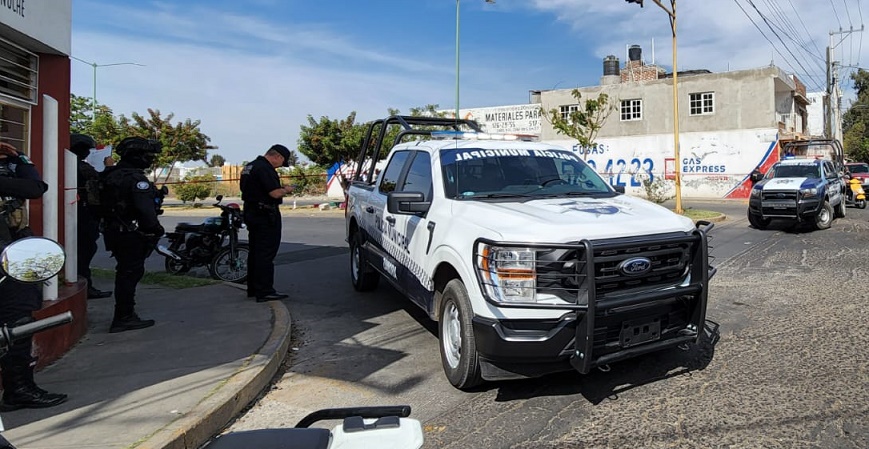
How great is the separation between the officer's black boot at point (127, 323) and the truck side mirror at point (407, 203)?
2.87m

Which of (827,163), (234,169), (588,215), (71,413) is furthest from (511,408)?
(234,169)

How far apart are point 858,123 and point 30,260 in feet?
228

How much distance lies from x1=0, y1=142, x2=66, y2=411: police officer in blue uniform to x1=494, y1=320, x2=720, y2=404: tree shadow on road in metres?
3.05

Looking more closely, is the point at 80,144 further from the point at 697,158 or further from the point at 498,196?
the point at 697,158

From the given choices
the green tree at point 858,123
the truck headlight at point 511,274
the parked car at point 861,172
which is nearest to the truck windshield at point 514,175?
the truck headlight at point 511,274

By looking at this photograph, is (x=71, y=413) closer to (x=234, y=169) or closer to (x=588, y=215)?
(x=588, y=215)

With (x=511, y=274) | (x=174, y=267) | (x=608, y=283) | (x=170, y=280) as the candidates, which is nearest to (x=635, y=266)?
(x=608, y=283)

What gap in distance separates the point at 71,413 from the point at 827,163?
59.0 ft

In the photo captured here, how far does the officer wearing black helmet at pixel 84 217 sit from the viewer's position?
7.03 meters

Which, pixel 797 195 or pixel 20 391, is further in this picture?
pixel 797 195

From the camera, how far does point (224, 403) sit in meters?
3.84

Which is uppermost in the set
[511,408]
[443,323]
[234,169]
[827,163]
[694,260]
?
[234,169]

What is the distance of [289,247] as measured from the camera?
12930 mm

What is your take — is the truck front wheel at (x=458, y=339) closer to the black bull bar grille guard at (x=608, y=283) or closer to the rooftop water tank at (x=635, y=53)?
the black bull bar grille guard at (x=608, y=283)
